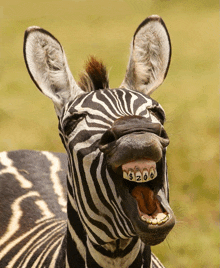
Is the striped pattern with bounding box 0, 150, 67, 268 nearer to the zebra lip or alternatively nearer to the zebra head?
the zebra head

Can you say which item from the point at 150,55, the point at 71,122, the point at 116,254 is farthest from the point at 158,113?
the point at 116,254

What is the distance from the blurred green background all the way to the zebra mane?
0.84 feet

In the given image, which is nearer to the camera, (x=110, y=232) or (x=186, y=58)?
(x=110, y=232)

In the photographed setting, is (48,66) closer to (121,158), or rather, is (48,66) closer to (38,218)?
(121,158)

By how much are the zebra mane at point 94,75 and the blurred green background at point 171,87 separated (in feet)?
0.84

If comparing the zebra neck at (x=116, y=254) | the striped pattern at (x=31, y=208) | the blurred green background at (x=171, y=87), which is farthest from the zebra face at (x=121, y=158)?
the striped pattern at (x=31, y=208)

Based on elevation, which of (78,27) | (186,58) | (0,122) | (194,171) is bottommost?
(194,171)

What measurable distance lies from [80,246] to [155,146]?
3.20 feet

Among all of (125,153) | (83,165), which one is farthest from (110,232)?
(125,153)

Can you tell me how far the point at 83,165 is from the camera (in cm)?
252

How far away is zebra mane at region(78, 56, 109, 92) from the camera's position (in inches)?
114

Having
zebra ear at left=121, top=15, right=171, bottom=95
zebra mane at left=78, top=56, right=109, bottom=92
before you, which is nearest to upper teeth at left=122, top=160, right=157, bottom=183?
zebra mane at left=78, top=56, right=109, bottom=92

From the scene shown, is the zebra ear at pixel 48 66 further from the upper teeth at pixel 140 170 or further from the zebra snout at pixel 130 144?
the upper teeth at pixel 140 170

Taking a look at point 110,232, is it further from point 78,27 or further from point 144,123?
point 78,27
